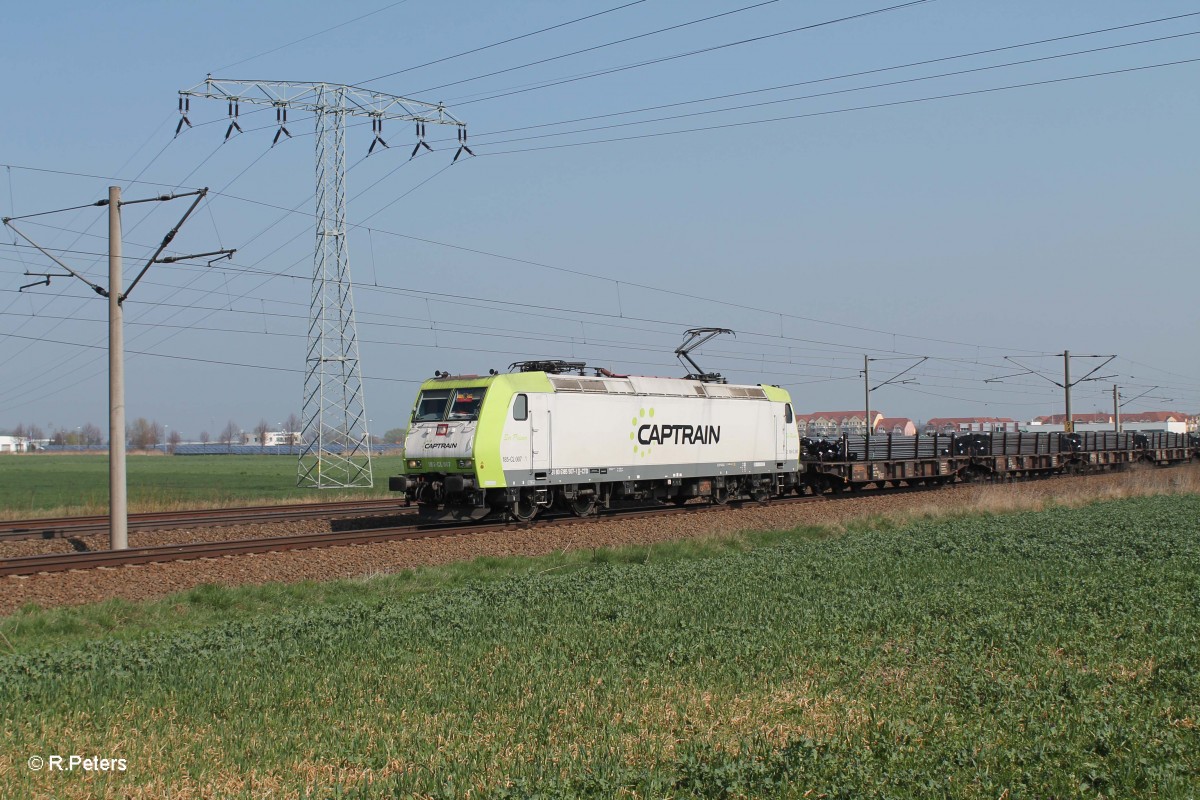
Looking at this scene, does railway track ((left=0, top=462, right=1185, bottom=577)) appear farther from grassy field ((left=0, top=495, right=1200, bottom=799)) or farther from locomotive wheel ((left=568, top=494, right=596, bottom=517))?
grassy field ((left=0, top=495, right=1200, bottom=799))

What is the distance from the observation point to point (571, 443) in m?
24.9

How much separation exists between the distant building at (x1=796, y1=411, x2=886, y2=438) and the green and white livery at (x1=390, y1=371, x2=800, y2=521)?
569cm

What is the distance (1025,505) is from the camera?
3094 centimetres

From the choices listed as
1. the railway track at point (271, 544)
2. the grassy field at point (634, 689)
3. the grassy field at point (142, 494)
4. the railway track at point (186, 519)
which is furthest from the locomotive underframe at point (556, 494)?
the grassy field at point (142, 494)

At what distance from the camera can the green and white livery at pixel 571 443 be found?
915 inches

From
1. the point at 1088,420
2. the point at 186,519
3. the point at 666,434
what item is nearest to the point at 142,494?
the point at 186,519

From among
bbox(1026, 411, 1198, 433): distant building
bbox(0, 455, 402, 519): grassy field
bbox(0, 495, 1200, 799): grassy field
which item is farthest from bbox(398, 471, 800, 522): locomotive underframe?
bbox(1026, 411, 1198, 433): distant building

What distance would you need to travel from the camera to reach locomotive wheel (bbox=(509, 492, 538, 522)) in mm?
24156

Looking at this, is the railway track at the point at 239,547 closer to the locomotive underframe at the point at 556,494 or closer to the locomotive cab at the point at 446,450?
the locomotive underframe at the point at 556,494

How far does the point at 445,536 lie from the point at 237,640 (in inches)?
444

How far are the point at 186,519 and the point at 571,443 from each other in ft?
32.0

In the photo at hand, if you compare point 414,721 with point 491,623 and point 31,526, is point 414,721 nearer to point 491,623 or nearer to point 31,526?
point 491,623

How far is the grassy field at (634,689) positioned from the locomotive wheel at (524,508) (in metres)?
9.29

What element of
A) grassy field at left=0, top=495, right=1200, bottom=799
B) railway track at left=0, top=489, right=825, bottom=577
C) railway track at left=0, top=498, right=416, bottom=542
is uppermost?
railway track at left=0, top=498, right=416, bottom=542
